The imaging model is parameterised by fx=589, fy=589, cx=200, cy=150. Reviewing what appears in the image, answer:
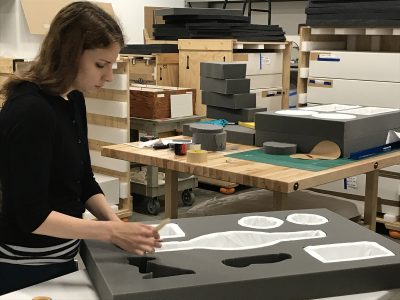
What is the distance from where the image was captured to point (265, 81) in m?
4.66

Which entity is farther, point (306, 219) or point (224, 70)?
point (224, 70)

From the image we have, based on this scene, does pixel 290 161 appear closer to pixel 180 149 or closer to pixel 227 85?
pixel 180 149

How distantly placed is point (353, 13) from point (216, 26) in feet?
3.97

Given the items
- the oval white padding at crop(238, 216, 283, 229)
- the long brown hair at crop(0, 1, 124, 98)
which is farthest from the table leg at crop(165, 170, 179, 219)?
the long brown hair at crop(0, 1, 124, 98)

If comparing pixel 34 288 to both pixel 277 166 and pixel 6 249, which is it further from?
pixel 277 166

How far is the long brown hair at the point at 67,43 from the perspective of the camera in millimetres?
1422

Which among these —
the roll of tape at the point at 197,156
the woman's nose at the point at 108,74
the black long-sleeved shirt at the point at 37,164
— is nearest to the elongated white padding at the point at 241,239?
A: the black long-sleeved shirt at the point at 37,164

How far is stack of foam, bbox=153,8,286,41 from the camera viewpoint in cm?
459

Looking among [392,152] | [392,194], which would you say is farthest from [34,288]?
[392,194]

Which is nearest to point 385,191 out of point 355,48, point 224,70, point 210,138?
point 355,48

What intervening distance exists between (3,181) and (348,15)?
2.94 metres

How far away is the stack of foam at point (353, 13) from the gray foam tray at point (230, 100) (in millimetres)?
1005

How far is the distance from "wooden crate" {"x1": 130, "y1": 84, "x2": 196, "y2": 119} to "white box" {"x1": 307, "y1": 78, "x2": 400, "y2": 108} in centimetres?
91

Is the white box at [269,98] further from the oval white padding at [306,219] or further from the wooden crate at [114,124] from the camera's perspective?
the oval white padding at [306,219]
